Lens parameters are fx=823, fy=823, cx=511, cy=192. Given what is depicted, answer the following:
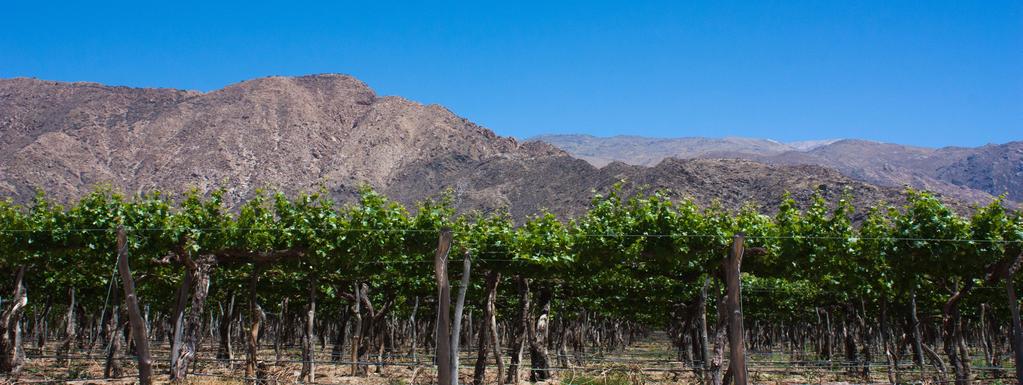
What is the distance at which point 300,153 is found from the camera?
100m

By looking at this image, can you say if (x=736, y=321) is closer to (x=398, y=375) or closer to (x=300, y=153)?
(x=398, y=375)

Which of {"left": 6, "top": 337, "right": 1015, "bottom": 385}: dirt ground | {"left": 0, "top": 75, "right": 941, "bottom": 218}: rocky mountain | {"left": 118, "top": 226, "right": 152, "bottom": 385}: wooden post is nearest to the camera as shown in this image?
{"left": 118, "top": 226, "right": 152, "bottom": 385}: wooden post

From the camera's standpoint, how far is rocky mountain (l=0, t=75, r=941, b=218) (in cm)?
7750

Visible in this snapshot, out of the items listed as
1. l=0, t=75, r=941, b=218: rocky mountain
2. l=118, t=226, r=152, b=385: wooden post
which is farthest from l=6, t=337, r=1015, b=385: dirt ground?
l=0, t=75, r=941, b=218: rocky mountain

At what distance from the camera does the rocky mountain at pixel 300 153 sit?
77500 mm

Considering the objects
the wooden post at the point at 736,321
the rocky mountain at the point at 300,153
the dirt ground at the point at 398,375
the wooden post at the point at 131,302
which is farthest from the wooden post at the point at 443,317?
the rocky mountain at the point at 300,153

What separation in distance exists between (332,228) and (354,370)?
792cm

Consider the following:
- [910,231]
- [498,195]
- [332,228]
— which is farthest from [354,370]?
[498,195]

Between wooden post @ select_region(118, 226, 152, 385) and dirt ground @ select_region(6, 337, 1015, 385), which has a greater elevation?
wooden post @ select_region(118, 226, 152, 385)

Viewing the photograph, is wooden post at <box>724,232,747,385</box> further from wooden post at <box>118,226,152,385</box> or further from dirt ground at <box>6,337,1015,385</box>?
wooden post at <box>118,226,152,385</box>

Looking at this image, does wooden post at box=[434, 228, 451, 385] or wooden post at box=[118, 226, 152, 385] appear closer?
wooden post at box=[434, 228, 451, 385]

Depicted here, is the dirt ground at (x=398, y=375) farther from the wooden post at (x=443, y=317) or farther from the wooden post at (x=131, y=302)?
the wooden post at (x=443, y=317)

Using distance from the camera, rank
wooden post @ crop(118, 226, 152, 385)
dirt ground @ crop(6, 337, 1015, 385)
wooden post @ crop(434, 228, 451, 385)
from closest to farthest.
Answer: wooden post @ crop(434, 228, 451, 385) < wooden post @ crop(118, 226, 152, 385) < dirt ground @ crop(6, 337, 1015, 385)

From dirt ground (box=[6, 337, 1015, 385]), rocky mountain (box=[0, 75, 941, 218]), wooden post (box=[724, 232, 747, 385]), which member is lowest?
dirt ground (box=[6, 337, 1015, 385])
